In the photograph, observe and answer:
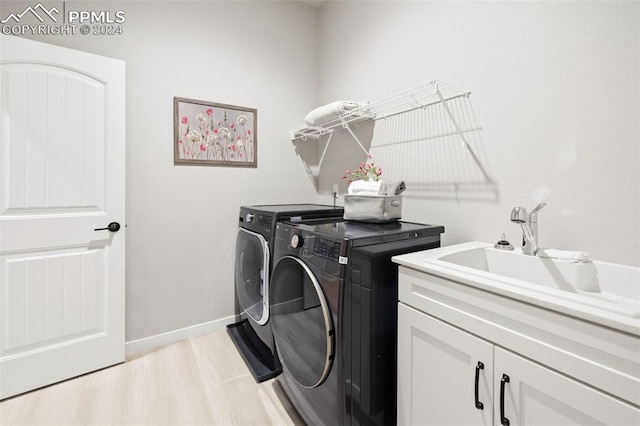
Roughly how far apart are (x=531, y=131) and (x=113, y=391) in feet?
8.45

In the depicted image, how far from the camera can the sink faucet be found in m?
1.21

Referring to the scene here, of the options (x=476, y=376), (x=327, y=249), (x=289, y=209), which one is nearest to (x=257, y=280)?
(x=289, y=209)

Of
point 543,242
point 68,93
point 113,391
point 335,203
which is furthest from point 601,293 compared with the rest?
point 68,93

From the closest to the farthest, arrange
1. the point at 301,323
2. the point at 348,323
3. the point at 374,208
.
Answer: the point at 348,323, the point at 301,323, the point at 374,208

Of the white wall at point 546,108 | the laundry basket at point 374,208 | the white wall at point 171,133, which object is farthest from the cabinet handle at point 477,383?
the white wall at point 171,133

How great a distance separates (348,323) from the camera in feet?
3.77

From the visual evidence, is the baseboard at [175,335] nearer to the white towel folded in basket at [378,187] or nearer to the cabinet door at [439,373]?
the white towel folded in basket at [378,187]

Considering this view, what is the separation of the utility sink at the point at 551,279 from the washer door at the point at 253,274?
1.02m

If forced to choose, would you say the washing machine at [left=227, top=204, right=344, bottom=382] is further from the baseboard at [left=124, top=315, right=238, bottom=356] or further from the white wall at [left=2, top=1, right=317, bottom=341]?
the white wall at [left=2, top=1, right=317, bottom=341]

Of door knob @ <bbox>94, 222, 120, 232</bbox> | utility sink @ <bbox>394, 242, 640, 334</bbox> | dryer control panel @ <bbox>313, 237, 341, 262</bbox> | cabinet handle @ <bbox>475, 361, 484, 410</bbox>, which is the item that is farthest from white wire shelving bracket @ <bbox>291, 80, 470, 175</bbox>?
door knob @ <bbox>94, 222, 120, 232</bbox>

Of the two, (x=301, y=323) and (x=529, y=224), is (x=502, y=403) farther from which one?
(x=301, y=323)

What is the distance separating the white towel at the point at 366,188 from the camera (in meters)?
1.72

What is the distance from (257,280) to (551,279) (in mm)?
1564

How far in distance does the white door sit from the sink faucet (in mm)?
2216
